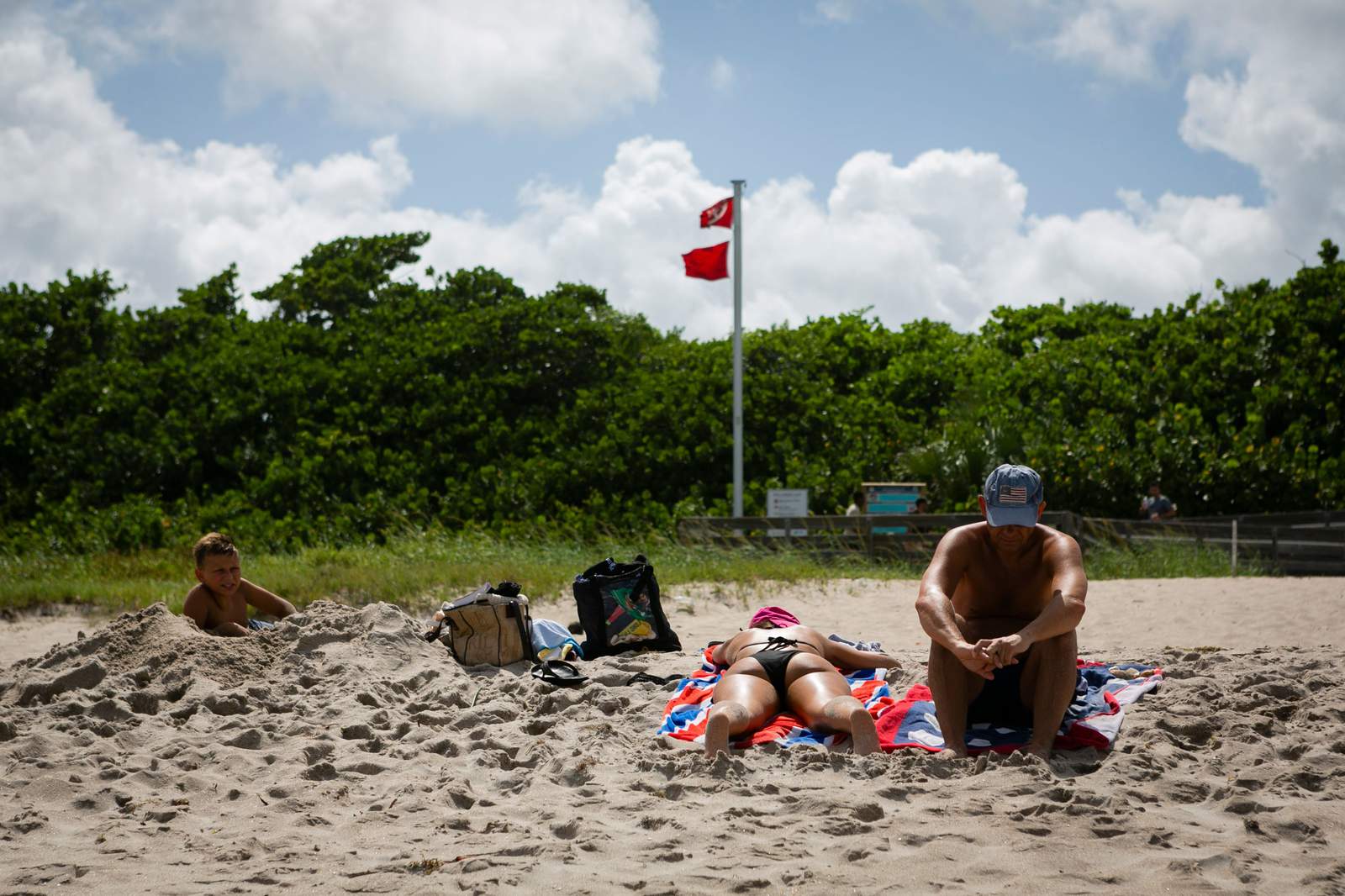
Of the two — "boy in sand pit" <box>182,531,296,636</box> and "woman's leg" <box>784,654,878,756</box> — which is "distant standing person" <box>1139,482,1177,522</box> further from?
"boy in sand pit" <box>182,531,296,636</box>

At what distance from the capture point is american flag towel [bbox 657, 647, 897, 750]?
485cm

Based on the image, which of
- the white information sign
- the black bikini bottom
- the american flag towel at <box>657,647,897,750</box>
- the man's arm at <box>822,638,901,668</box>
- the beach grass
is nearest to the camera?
the american flag towel at <box>657,647,897,750</box>

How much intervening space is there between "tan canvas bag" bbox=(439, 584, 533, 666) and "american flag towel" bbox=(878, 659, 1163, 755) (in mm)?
2487

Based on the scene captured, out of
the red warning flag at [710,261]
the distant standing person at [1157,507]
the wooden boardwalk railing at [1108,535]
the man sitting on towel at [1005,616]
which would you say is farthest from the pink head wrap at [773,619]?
the red warning flag at [710,261]

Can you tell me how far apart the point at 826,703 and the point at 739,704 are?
1.31 feet

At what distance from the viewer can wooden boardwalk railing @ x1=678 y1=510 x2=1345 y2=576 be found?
12.5 metres

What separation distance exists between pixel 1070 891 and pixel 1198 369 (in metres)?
16.9

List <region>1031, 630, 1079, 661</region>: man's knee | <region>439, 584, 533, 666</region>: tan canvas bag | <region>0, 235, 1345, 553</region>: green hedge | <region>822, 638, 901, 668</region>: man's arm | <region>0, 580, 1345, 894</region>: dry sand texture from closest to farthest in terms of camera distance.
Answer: <region>0, 580, 1345, 894</region>: dry sand texture < <region>1031, 630, 1079, 661</region>: man's knee < <region>822, 638, 901, 668</region>: man's arm < <region>439, 584, 533, 666</region>: tan canvas bag < <region>0, 235, 1345, 553</region>: green hedge

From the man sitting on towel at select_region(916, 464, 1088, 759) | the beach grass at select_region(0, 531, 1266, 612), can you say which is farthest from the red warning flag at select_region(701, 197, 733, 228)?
the man sitting on towel at select_region(916, 464, 1088, 759)

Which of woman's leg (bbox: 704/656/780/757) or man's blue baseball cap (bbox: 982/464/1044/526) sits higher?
man's blue baseball cap (bbox: 982/464/1044/526)

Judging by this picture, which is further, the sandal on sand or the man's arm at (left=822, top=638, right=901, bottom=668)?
the sandal on sand

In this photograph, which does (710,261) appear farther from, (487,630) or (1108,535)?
(487,630)

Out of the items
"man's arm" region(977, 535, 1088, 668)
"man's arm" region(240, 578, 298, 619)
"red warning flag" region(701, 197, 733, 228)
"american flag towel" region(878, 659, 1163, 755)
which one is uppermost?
"red warning flag" region(701, 197, 733, 228)

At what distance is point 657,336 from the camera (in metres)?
27.9
